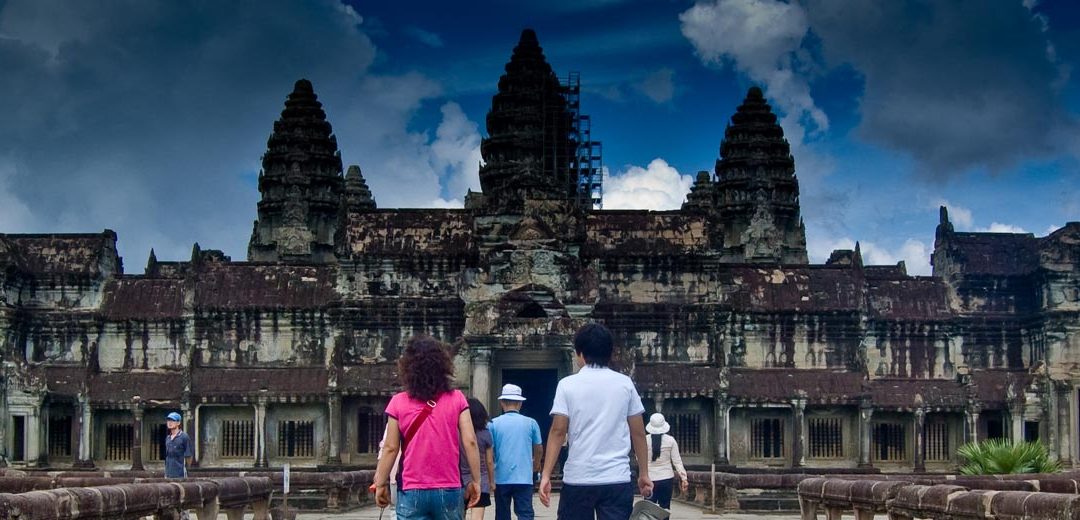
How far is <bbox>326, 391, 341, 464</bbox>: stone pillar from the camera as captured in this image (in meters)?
40.2

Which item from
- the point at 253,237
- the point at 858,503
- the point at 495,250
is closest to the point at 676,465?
the point at 858,503

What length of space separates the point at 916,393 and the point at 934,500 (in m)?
25.5

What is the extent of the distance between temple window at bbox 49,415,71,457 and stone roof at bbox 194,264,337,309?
519cm

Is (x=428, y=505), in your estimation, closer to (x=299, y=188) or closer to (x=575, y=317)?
(x=575, y=317)

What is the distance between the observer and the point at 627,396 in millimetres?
12648

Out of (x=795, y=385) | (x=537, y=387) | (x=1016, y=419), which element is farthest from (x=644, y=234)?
(x=1016, y=419)

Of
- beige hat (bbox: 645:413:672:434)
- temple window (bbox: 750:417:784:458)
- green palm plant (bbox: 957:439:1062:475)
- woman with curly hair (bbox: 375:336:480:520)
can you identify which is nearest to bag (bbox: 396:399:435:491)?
woman with curly hair (bbox: 375:336:480:520)

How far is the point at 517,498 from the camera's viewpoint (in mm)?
17016

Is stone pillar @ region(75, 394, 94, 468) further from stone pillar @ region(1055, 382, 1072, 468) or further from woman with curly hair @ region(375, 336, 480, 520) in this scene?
woman with curly hair @ region(375, 336, 480, 520)

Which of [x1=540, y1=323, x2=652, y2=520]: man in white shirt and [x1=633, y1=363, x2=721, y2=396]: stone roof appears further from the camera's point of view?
[x1=633, y1=363, x2=721, y2=396]: stone roof

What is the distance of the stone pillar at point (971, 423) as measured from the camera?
41.1 metres

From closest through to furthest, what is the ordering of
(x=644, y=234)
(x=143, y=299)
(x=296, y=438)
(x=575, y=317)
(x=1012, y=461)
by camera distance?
1. (x=1012, y=461)
2. (x=575, y=317)
3. (x=296, y=438)
4. (x=644, y=234)
5. (x=143, y=299)

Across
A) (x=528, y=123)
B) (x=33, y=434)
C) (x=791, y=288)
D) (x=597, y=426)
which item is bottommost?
(x=33, y=434)

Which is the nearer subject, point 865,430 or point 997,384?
point 865,430
